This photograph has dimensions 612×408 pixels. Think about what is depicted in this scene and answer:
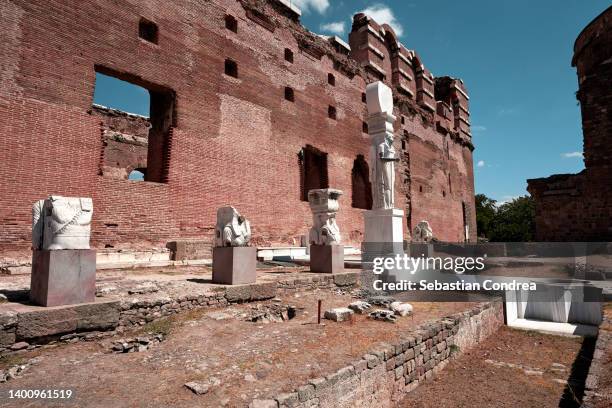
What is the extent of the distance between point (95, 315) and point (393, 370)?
3.09 m

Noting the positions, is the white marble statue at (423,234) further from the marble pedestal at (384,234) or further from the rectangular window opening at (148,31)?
the rectangular window opening at (148,31)

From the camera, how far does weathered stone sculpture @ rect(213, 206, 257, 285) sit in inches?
226

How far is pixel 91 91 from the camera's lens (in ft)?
28.5

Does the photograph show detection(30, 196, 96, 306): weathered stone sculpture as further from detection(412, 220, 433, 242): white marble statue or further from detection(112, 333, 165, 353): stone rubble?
detection(412, 220, 433, 242): white marble statue

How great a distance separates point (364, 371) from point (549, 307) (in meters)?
5.21

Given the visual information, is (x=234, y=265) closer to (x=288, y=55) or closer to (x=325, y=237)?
(x=325, y=237)

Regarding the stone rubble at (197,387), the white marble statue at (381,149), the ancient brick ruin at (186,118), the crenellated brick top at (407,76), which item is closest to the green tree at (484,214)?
the crenellated brick top at (407,76)

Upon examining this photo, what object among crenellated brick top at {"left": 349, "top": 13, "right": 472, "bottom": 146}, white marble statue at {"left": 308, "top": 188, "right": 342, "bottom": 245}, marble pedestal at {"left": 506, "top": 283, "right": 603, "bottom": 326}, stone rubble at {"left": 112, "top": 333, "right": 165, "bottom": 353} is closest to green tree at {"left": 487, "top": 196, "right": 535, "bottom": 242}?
crenellated brick top at {"left": 349, "top": 13, "right": 472, "bottom": 146}

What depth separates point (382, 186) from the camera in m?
8.18

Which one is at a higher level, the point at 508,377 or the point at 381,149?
the point at 381,149

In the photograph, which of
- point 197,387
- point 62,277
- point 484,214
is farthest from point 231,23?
point 484,214

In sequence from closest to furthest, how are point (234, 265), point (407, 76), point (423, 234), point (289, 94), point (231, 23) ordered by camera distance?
point (234, 265), point (423, 234), point (231, 23), point (289, 94), point (407, 76)

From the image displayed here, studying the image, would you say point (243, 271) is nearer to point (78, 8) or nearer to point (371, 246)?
point (371, 246)

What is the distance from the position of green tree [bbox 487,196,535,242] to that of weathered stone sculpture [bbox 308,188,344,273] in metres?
40.3
